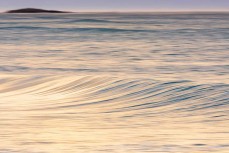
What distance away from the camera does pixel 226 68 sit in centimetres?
802

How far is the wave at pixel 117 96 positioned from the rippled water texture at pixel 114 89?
1cm

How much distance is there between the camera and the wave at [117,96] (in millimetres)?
5270

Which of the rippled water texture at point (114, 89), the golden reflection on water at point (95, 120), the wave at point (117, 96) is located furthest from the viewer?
the wave at point (117, 96)

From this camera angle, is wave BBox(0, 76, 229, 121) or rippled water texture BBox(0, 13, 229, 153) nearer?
rippled water texture BBox(0, 13, 229, 153)

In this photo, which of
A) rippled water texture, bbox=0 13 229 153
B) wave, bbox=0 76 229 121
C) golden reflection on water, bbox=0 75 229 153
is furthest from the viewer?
wave, bbox=0 76 229 121

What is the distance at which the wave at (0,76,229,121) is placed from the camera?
527 centimetres

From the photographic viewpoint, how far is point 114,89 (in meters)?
6.35

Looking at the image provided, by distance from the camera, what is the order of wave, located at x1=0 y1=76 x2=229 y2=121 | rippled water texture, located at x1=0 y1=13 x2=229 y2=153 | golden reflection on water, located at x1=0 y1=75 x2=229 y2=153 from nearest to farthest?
golden reflection on water, located at x1=0 y1=75 x2=229 y2=153, rippled water texture, located at x1=0 y1=13 x2=229 y2=153, wave, located at x1=0 y1=76 x2=229 y2=121

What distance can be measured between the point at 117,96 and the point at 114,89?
28 cm

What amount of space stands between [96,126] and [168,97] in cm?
189

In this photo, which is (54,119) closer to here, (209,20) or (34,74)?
(34,74)

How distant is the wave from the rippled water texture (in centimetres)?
1

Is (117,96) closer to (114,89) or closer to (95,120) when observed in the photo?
(114,89)

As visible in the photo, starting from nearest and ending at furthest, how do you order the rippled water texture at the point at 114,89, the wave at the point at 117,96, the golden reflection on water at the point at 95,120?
the golden reflection on water at the point at 95,120, the rippled water texture at the point at 114,89, the wave at the point at 117,96
